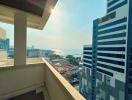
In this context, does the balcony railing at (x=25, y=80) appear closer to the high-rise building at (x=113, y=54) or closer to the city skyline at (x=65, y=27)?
the city skyline at (x=65, y=27)

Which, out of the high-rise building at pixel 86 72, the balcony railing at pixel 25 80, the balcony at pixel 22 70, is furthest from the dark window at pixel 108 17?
the balcony railing at pixel 25 80

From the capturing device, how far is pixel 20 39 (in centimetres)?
422

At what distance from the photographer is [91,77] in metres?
30.0

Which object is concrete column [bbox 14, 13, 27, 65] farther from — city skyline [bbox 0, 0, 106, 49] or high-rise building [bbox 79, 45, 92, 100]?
high-rise building [bbox 79, 45, 92, 100]

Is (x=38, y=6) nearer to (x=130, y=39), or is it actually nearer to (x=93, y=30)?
(x=130, y=39)

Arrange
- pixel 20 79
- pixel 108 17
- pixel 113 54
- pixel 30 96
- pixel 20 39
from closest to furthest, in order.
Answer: pixel 30 96 < pixel 20 79 < pixel 20 39 < pixel 113 54 < pixel 108 17

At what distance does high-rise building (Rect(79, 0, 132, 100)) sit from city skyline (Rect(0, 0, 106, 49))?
7.79 feet

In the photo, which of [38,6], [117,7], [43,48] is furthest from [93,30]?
[38,6]

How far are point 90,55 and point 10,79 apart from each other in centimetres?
2714

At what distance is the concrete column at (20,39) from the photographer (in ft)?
13.6

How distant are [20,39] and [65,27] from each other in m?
10.1

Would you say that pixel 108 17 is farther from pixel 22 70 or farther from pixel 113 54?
pixel 22 70

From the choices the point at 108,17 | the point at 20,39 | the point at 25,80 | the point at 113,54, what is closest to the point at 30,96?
the point at 25,80

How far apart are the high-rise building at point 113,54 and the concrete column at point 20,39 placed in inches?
715
